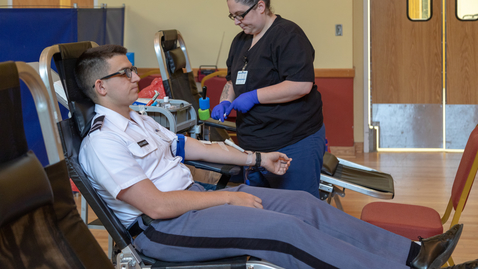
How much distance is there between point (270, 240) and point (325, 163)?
3.61 feet

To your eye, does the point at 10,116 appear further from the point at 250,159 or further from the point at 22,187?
the point at 250,159

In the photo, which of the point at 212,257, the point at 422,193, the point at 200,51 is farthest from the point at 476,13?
the point at 212,257

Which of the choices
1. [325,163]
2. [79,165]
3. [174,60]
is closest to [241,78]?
[325,163]

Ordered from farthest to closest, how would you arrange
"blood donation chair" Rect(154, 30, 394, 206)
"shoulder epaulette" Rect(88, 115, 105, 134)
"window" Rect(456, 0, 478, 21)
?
1. "window" Rect(456, 0, 478, 21)
2. "blood donation chair" Rect(154, 30, 394, 206)
3. "shoulder epaulette" Rect(88, 115, 105, 134)

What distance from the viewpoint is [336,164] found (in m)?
2.50

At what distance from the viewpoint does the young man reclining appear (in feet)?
4.39

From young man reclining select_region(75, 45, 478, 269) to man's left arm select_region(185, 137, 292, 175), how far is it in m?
0.19

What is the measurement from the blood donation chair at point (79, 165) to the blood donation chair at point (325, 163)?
1.03 m

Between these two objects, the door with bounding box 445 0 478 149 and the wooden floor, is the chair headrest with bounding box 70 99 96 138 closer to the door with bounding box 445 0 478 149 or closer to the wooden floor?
the wooden floor

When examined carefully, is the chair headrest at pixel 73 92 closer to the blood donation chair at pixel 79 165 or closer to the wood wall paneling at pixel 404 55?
the blood donation chair at pixel 79 165

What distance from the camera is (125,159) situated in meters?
1.44

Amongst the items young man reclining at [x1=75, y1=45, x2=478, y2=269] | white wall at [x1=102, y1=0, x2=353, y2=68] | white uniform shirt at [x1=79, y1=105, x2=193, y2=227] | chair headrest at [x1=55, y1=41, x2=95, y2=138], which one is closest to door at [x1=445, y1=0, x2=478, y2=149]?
white wall at [x1=102, y1=0, x2=353, y2=68]

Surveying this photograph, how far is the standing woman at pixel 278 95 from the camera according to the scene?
6.35 ft

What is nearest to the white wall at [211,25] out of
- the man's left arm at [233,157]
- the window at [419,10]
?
the window at [419,10]
